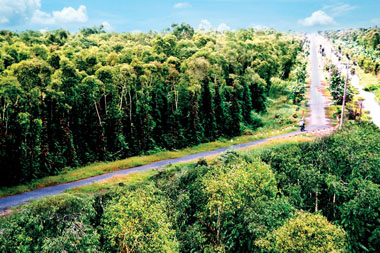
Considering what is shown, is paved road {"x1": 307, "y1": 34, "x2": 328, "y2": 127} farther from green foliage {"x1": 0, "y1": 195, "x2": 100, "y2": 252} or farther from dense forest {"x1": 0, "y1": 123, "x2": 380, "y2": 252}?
green foliage {"x1": 0, "y1": 195, "x2": 100, "y2": 252}

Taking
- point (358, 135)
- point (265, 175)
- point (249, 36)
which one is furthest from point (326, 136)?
point (249, 36)

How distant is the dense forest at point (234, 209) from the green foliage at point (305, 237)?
0.19ft

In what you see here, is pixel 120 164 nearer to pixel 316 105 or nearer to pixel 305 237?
pixel 305 237

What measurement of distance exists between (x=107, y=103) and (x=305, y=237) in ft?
73.5

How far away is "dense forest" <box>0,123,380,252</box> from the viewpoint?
742 inches

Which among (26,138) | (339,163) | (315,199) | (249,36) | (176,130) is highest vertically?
(249,36)

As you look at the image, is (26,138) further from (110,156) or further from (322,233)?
(322,233)

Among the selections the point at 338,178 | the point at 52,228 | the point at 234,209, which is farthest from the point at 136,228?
the point at 338,178

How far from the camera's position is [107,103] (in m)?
32.6

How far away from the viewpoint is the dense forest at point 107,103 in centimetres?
2597

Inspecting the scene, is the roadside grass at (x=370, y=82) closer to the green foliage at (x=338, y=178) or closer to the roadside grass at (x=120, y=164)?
the roadside grass at (x=120, y=164)

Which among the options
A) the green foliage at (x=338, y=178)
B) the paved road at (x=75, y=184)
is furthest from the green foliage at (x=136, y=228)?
the green foliage at (x=338, y=178)

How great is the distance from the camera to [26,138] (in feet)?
85.9

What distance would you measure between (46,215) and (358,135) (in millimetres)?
29546
